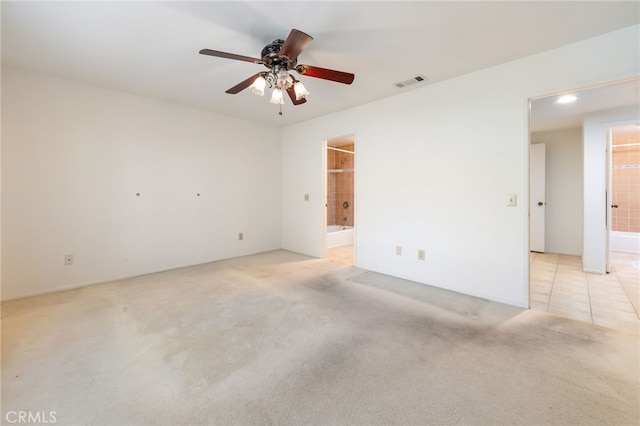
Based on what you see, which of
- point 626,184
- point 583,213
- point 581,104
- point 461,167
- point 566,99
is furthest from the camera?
point 626,184

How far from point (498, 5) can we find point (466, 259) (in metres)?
2.35

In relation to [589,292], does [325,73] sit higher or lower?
higher

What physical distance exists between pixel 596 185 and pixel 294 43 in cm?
469

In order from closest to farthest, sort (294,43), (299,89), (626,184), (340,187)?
(294,43), (299,89), (626,184), (340,187)

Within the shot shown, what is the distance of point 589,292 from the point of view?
10.1 ft

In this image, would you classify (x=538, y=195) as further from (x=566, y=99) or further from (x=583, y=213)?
(x=566, y=99)

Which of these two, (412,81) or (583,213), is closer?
(412,81)

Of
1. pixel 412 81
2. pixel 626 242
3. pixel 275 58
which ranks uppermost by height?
pixel 412 81

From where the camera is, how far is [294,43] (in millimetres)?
1787

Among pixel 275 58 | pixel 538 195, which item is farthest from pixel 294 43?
pixel 538 195

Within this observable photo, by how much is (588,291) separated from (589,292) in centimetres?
4

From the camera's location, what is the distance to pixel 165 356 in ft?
6.10

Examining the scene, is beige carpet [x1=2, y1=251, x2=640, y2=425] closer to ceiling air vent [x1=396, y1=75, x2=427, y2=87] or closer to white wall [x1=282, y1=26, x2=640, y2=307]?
white wall [x1=282, y1=26, x2=640, y2=307]

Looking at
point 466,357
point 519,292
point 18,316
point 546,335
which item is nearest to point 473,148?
point 519,292
